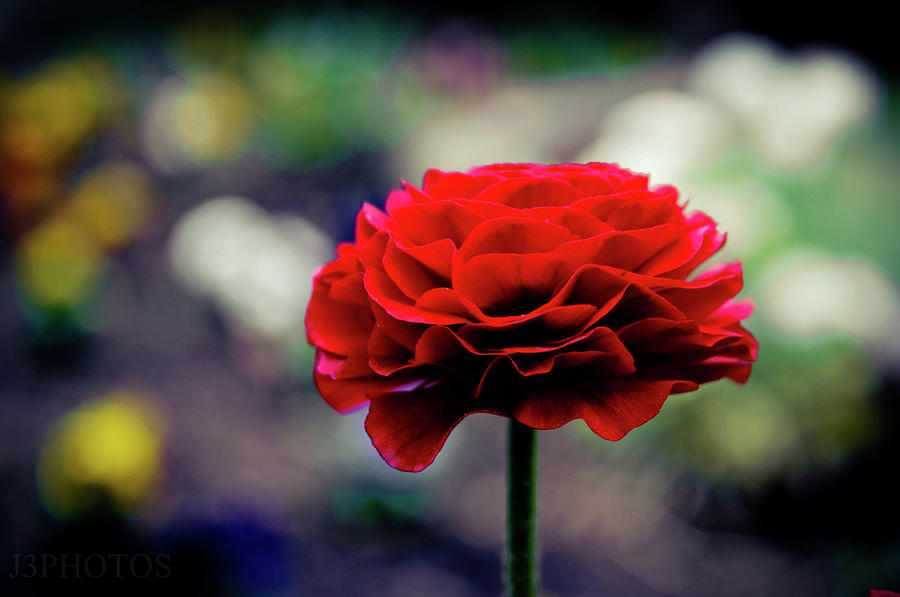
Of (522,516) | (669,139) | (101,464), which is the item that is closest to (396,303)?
(522,516)

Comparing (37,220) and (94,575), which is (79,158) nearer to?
(37,220)

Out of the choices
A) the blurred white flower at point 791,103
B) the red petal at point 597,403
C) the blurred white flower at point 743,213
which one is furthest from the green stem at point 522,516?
the blurred white flower at point 791,103

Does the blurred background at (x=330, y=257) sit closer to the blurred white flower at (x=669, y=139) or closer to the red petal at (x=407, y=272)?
the blurred white flower at (x=669, y=139)

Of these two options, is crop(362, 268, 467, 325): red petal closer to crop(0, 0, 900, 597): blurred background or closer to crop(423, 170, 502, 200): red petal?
crop(423, 170, 502, 200): red petal

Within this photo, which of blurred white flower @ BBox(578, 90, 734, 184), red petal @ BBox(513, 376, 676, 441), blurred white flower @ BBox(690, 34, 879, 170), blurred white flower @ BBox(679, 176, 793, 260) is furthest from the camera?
blurred white flower @ BBox(690, 34, 879, 170)

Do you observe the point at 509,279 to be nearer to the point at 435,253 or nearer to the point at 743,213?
the point at 435,253

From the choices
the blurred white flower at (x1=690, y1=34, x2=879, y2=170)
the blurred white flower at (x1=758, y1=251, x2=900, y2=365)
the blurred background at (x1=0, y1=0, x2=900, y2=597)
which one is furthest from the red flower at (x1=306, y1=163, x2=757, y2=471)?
the blurred white flower at (x1=690, y1=34, x2=879, y2=170)
